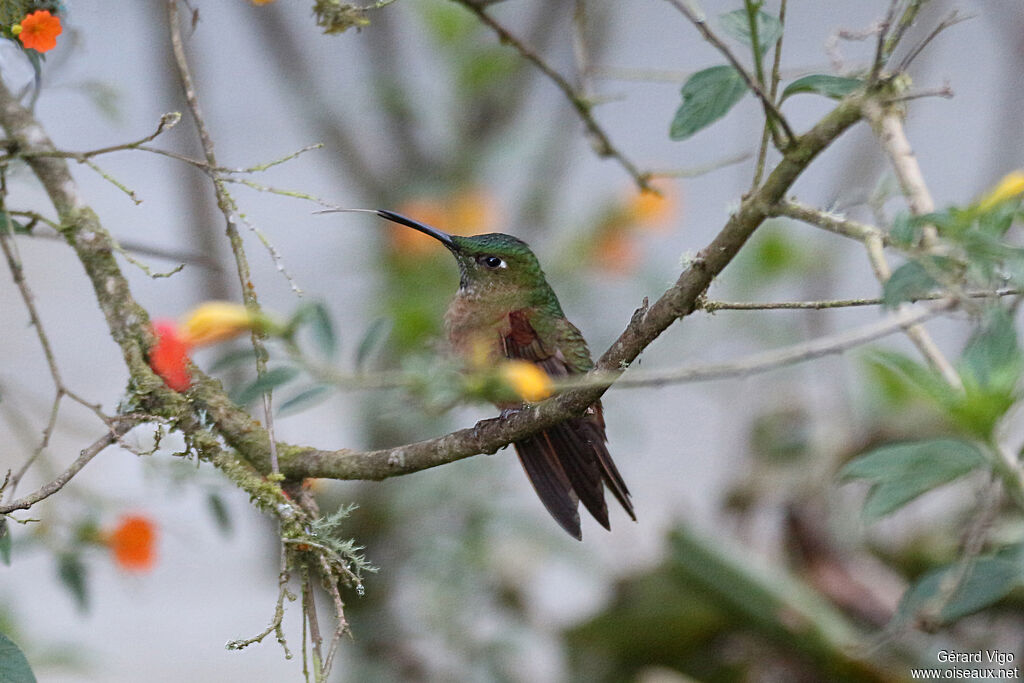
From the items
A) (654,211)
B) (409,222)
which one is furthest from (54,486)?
(654,211)

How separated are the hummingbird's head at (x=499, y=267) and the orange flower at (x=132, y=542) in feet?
2.36

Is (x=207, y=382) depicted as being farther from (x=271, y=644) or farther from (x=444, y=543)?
(x=271, y=644)

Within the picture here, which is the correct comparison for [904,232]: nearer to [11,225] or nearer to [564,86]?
[564,86]

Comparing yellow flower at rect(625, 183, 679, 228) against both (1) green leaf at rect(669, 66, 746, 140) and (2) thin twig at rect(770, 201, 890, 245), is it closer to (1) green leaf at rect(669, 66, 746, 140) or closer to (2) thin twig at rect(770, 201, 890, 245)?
(1) green leaf at rect(669, 66, 746, 140)

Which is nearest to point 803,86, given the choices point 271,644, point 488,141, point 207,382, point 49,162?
point 207,382

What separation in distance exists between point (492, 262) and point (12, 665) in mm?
1157

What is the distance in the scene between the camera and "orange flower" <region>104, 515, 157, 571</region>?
1.76 meters

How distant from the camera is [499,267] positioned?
6.45 feet

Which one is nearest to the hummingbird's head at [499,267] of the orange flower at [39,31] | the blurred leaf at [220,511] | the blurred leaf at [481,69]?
the blurred leaf at [220,511]

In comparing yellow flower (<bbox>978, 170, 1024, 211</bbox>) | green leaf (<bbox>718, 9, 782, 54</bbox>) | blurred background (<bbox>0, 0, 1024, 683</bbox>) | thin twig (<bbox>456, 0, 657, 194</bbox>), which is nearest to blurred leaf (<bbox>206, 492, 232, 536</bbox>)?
blurred background (<bbox>0, 0, 1024, 683</bbox>)

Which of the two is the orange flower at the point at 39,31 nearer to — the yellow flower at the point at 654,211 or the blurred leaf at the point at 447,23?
the yellow flower at the point at 654,211

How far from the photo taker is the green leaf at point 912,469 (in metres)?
1.06

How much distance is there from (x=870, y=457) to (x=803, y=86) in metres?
0.41

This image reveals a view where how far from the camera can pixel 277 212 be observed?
562 centimetres
